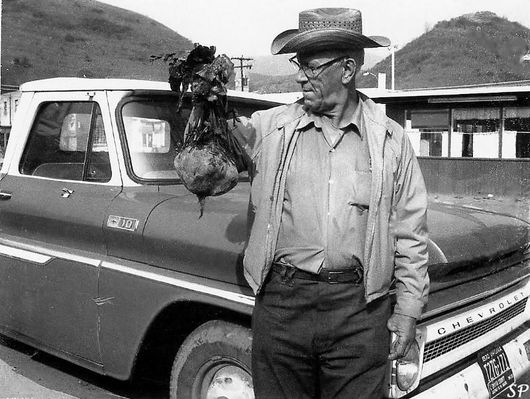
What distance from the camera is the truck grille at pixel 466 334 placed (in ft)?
9.05

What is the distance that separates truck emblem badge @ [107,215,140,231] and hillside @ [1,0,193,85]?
38.9 ft

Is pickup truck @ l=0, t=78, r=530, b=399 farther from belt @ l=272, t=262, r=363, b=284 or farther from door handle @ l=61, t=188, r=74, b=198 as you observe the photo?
belt @ l=272, t=262, r=363, b=284

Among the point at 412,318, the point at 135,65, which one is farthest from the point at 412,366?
→ the point at 135,65

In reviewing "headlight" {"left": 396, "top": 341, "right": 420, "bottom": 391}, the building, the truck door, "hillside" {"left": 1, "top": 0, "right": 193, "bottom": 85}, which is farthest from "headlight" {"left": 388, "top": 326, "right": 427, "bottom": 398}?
the building

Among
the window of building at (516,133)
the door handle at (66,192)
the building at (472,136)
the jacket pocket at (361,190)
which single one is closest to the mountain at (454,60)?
the building at (472,136)

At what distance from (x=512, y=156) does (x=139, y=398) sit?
18187 mm

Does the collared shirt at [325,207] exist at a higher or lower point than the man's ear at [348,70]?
lower

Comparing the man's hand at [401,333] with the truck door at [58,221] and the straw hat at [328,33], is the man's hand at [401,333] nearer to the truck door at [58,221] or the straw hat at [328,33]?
the straw hat at [328,33]

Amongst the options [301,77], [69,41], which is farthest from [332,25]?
[69,41]

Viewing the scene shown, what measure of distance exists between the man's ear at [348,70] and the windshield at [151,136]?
4.70 feet

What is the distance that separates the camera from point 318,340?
226cm

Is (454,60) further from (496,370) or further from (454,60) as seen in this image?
(496,370)

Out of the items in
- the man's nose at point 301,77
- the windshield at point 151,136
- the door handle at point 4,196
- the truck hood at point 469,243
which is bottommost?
the truck hood at point 469,243

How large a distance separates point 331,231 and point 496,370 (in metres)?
1.43
